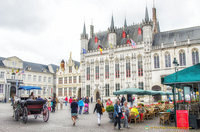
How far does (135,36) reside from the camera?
45.1 metres

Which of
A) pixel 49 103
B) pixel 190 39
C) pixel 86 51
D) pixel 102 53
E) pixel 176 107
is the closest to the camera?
pixel 176 107

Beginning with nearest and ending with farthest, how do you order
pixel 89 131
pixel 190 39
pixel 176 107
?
1. pixel 89 131
2. pixel 176 107
3. pixel 190 39

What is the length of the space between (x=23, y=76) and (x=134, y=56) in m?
30.2

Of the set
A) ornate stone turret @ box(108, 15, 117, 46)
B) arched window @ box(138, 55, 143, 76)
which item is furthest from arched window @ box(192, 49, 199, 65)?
ornate stone turret @ box(108, 15, 117, 46)

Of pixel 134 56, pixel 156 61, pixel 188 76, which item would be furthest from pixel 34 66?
pixel 188 76

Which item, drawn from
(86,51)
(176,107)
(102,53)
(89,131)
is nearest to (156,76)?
(102,53)

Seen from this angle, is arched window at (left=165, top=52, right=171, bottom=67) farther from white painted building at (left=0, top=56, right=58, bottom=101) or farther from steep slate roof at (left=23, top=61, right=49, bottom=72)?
steep slate roof at (left=23, top=61, right=49, bottom=72)

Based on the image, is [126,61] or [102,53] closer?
[126,61]

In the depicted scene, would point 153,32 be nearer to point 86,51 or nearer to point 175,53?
point 175,53

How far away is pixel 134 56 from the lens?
43.0 metres

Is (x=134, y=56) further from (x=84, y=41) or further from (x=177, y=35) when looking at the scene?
(x=84, y=41)

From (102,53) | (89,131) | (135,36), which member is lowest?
(89,131)

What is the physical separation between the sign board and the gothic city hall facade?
2782cm

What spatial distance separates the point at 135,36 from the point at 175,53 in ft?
33.5
